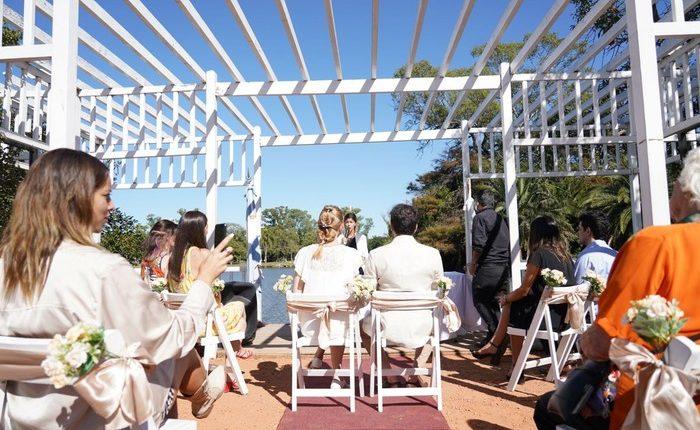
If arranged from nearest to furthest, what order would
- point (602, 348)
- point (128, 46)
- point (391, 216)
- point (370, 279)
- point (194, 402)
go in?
point (602, 348) < point (194, 402) < point (370, 279) < point (391, 216) < point (128, 46)

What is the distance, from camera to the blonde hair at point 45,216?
4.79 ft

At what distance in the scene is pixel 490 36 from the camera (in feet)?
17.2

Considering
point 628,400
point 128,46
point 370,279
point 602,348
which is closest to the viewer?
point 628,400

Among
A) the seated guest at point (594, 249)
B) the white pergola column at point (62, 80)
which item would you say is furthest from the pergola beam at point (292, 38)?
the seated guest at point (594, 249)

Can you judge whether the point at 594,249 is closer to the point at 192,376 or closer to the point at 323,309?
the point at 323,309

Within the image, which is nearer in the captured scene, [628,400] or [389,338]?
[628,400]

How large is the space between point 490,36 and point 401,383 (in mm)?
3887

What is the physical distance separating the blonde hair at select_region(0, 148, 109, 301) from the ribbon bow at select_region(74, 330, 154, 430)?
328mm

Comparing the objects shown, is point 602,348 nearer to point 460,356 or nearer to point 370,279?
point 370,279

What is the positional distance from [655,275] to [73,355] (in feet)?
5.92

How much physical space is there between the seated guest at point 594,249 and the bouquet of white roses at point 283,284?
2.60 metres

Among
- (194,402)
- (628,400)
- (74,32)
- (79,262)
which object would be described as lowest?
(194,402)

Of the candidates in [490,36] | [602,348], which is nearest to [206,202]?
[490,36]

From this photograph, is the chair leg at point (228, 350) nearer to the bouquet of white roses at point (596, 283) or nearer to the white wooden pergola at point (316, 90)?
the white wooden pergola at point (316, 90)
